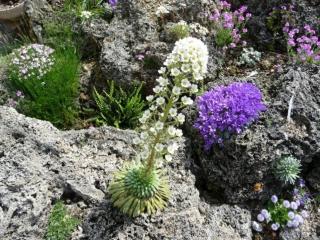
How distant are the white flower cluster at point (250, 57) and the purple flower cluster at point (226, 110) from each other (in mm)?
1300

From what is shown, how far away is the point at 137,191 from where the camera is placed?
4195 millimetres

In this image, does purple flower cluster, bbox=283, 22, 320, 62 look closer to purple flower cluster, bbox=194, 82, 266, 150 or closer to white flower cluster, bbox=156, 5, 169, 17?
purple flower cluster, bbox=194, 82, 266, 150

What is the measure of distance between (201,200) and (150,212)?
0.76 metres

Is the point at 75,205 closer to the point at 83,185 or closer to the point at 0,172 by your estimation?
the point at 83,185

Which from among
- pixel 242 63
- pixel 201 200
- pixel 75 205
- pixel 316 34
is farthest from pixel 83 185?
pixel 316 34

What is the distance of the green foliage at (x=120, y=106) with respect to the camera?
5801 mm

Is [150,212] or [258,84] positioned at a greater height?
[258,84]

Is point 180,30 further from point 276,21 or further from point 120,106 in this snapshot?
point 276,21

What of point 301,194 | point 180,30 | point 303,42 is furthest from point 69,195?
point 303,42

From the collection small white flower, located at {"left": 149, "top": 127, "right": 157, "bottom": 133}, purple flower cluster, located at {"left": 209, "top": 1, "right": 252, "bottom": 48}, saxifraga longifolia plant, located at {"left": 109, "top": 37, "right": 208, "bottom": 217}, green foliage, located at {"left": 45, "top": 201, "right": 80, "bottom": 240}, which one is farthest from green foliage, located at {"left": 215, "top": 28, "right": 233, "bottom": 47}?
green foliage, located at {"left": 45, "top": 201, "right": 80, "bottom": 240}

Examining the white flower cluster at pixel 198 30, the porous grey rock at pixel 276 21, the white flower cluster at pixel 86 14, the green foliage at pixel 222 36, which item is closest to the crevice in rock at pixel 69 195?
the white flower cluster at pixel 198 30

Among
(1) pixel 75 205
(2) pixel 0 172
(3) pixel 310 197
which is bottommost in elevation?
(3) pixel 310 197

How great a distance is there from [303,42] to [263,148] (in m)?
2.31

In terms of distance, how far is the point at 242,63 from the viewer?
6.30 metres
